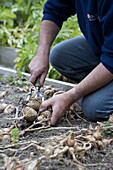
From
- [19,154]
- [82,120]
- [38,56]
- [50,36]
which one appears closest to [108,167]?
[19,154]

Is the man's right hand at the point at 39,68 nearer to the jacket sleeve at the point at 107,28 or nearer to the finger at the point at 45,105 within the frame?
the finger at the point at 45,105

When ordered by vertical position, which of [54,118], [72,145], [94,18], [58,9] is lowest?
[72,145]

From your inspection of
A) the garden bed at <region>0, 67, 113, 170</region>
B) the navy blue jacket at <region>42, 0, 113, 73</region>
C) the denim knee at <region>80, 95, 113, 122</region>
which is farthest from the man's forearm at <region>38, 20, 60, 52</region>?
the denim knee at <region>80, 95, 113, 122</region>

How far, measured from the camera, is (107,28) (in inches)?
55.4

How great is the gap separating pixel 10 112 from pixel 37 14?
280 cm

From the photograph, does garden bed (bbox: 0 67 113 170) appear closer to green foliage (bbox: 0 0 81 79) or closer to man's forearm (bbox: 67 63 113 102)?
man's forearm (bbox: 67 63 113 102)

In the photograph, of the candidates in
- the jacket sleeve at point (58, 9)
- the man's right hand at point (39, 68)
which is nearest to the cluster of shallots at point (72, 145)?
the man's right hand at point (39, 68)

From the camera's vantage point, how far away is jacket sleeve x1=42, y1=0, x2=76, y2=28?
1899 millimetres

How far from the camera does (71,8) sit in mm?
1956

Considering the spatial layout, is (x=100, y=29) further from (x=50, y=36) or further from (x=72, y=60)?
(x=72, y=60)

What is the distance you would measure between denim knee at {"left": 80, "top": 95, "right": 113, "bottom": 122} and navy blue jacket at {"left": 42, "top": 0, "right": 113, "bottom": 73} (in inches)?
14.5

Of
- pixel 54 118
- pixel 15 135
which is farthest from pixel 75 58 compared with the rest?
pixel 15 135

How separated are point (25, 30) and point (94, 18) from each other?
9.09 ft

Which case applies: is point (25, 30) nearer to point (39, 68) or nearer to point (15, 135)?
point (39, 68)
